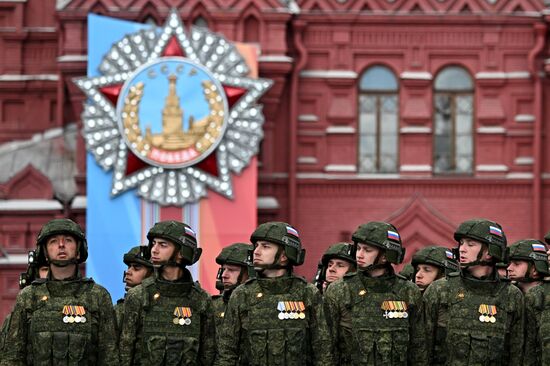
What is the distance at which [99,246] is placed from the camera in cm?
2550

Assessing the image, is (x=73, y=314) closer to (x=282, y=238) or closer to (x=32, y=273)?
(x=282, y=238)

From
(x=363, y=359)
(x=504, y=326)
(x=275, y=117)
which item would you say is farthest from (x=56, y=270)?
(x=275, y=117)

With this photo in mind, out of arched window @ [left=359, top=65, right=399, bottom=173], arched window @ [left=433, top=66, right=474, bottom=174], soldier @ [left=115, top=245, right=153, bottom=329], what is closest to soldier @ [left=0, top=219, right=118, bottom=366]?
soldier @ [left=115, top=245, right=153, bottom=329]

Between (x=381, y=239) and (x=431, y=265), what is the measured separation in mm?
2982

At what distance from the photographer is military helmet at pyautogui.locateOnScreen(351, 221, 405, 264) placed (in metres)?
12.6

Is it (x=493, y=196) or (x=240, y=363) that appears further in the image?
(x=493, y=196)

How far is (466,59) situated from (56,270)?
16.3 meters

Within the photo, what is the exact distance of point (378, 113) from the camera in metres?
27.4

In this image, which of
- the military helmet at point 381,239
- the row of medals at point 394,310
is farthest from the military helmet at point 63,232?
the row of medals at point 394,310

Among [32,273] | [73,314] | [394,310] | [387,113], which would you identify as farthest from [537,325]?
[387,113]

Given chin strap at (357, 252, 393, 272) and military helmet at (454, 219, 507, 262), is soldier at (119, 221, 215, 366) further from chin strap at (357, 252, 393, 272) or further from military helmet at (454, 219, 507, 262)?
military helmet at (454, 219, 507, 262)

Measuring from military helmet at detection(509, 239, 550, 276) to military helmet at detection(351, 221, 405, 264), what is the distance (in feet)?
7.17

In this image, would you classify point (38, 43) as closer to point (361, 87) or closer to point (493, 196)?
point (361, 87)

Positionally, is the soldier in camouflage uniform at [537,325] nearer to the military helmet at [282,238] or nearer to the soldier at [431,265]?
the soldier at [431,265]
